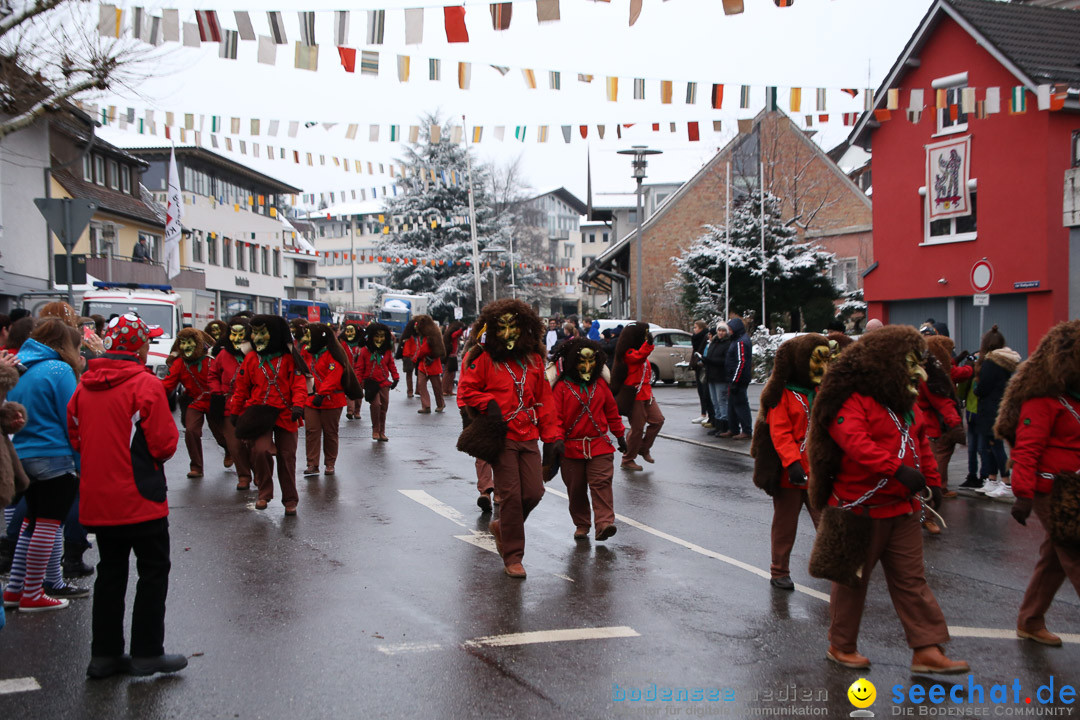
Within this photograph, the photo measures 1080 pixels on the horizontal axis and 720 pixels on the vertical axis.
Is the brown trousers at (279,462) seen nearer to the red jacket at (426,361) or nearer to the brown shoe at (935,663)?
the brown shoe at (935,663)

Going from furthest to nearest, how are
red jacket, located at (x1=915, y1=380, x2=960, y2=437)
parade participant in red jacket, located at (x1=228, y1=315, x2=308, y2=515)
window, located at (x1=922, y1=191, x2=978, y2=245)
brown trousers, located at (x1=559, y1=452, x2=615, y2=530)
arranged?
window, located at (x1=922, y1=191, x2=978, y2=245) → parade participant in red jacket, located at (x1=228, y1=315, x2=308, y2=515) → red jacket, located at (x1=915, y1=380, x2=960, y2=437) → brown trousers, located at (x1=559, y1=452, x2=615, y2=530)

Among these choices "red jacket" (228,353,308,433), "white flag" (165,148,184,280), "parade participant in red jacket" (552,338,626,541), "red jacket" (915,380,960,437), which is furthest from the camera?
"white flag" (165,148,184,280)

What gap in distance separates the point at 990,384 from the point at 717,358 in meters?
5.88

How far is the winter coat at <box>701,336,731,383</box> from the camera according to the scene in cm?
1609

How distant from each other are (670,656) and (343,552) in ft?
10.8

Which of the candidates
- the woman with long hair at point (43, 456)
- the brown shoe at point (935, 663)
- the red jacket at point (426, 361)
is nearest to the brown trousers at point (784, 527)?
the brown shoe at point (935, 663)

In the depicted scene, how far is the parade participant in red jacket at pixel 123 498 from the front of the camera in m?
4.97

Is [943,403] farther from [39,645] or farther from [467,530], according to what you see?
[39,645]

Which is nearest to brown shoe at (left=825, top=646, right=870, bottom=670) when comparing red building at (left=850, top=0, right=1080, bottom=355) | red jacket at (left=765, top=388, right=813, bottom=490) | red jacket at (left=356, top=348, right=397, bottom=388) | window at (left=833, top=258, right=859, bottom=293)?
red jacket at (left=765, top=388, right=813, bottom=490)

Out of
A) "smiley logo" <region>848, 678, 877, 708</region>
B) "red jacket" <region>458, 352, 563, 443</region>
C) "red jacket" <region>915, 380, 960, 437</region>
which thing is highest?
"red jacket" <region>458, 352, 563, 443</region>

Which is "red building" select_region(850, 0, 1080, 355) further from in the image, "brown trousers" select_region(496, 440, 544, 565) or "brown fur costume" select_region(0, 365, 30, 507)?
"brown fur costume" select_region(0, 365, 30, 507)

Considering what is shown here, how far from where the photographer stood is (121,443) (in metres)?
5.04

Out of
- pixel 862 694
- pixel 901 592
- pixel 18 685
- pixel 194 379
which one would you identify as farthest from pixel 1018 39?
→ pixel 18 685

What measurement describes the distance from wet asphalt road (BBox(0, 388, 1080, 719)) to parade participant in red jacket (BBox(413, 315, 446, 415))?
9647 mm
